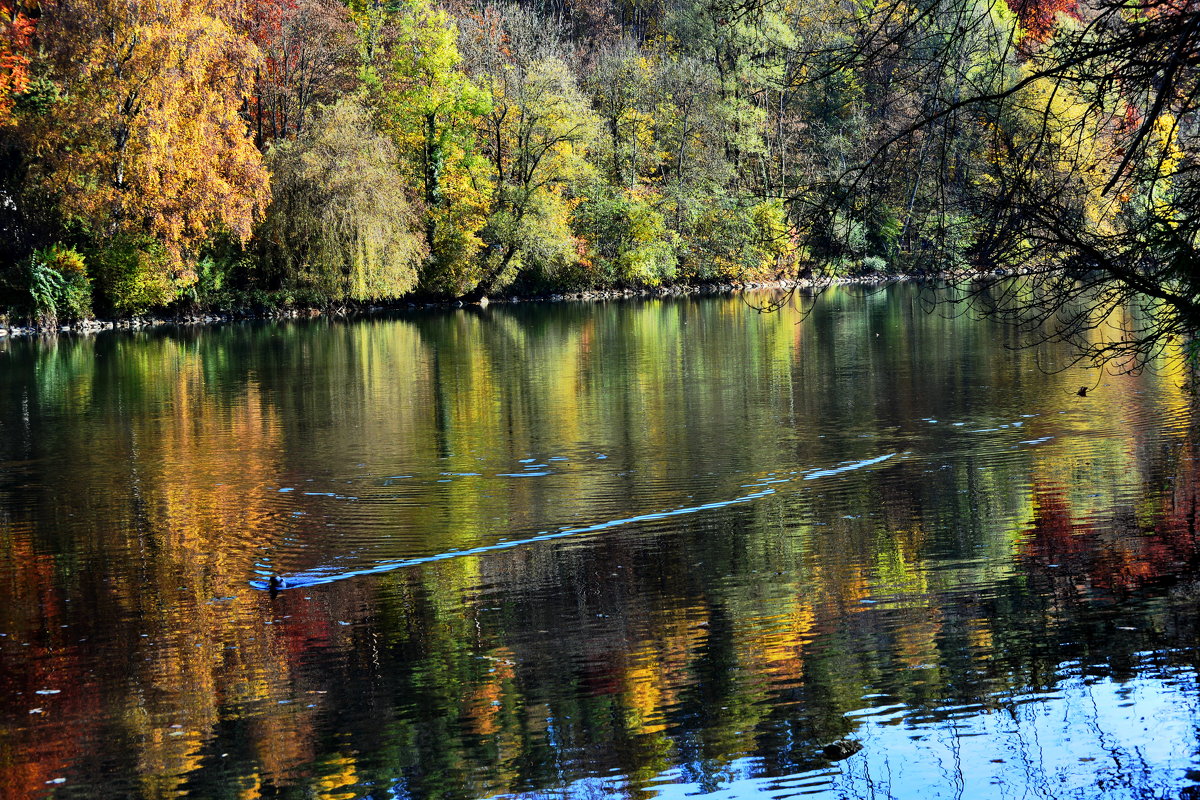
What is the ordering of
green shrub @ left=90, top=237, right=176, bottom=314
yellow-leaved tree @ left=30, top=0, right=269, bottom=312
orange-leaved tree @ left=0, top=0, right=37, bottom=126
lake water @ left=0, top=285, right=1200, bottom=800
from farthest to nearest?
1. green shrub @ left=90, top=237, right=176, bottom=314
2. yellow-leaved tree @ left=30, top=0, right=269, bottom=312
3. orange-leaved tree @ left=0, top=0, right=37, bottom=126
4. lake water @ left=0, top=285, right=1200, bottom=800

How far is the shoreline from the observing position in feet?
139

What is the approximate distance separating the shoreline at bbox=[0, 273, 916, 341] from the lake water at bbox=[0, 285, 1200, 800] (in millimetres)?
19324

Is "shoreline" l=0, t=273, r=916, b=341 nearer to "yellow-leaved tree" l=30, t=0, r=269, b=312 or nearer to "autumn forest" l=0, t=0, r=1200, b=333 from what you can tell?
"autumn forest" l=0, t=0, r=1200, b=333

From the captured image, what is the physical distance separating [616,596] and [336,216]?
39258mm

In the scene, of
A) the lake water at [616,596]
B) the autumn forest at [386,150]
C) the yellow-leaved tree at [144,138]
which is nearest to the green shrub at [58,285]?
the autumn forest at [386,150]

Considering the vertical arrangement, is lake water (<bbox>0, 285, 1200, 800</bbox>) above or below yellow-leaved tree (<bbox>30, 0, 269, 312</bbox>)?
below

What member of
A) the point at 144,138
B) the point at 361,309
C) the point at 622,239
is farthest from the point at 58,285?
the point at 622,239

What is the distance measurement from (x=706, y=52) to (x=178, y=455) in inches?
2019

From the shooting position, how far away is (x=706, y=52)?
63781mm

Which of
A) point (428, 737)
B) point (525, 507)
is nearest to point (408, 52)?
point (525, 507)

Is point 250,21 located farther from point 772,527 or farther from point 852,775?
point 852,775

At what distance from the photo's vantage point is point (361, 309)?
50500mm

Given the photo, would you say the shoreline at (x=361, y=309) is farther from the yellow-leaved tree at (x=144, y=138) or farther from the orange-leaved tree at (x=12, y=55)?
the orange-leaved tree at (x=12, y=55)

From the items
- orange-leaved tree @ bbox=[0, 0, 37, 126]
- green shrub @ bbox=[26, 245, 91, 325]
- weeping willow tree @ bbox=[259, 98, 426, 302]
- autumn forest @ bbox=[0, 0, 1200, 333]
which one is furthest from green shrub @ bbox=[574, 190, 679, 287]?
orange-leaved tree @ bbox=[0, 0, 37, 126]
